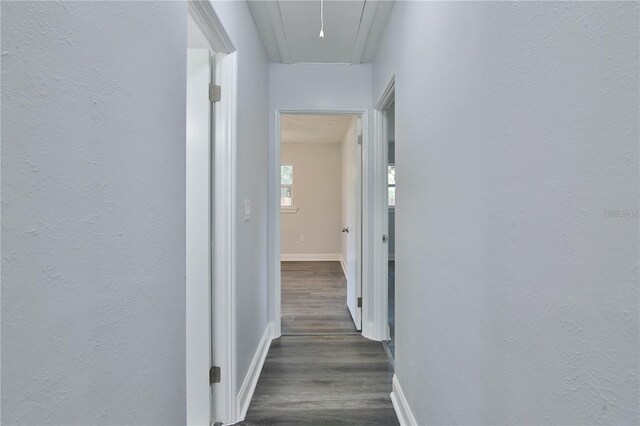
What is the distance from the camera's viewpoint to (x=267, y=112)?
8.23 ft

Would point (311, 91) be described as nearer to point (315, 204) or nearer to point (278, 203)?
point (278, 203)

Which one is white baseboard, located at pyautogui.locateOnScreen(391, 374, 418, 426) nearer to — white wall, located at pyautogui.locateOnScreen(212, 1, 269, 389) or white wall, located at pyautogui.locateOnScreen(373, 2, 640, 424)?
white wall, located at pyautogui.locateOnScreen(373, 2, 640, 424)

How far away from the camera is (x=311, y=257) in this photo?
602 centimetres

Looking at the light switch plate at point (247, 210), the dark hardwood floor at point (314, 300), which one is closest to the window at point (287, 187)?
the dark hardwood floor at point (314, 300)

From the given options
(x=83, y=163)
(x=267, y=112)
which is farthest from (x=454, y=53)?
(x=267, y=112)

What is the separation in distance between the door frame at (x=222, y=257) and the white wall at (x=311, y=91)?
102cm

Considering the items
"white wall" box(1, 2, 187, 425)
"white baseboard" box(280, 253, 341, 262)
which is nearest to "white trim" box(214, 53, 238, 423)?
"white wall" box(1, 2, 187, 425)

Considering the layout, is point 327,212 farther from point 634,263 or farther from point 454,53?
point 634,263

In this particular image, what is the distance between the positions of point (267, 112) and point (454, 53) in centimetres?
177

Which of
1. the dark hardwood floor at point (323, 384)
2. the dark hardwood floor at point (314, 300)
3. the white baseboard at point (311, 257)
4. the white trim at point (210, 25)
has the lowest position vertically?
the dark hardwood floor at point (323, 384)

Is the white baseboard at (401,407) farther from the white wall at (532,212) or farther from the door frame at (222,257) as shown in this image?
the door frame at (222,257)

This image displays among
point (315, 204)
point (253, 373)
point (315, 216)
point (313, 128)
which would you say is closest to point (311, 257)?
point (315, 216)

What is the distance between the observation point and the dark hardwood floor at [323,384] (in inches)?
65.1

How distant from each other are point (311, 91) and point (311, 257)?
3948 mm
